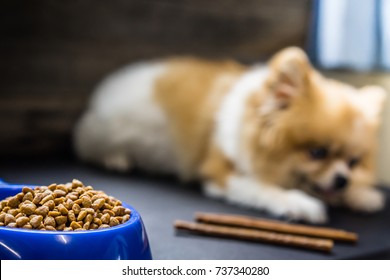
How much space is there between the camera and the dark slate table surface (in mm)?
1143

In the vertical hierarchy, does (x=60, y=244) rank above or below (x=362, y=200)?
above

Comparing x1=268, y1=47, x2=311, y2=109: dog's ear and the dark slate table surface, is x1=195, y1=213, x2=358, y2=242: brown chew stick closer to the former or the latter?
the dark slate table surface

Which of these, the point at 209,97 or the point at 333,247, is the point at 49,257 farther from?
the point at 209,97

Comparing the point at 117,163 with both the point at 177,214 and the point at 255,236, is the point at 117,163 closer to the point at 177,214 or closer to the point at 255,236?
the point at 177,214

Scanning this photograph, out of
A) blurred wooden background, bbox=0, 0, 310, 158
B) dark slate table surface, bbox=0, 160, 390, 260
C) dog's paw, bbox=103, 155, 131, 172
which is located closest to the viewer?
dark slate table surface, bbox=0, 160, 390, 260

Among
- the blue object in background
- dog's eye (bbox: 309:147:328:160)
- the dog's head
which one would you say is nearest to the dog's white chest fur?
the dog's head

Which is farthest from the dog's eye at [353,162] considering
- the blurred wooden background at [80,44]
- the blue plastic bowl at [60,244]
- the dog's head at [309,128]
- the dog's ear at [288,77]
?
the blue plastic bowl at [60,244]

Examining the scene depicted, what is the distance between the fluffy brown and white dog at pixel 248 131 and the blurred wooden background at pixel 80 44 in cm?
10

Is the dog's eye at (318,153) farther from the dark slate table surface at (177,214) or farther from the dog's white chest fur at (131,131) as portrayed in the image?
the dog's white chest fur at (131,131)

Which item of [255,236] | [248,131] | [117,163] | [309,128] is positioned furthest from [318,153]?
[117,163]

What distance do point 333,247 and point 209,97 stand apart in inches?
33.2

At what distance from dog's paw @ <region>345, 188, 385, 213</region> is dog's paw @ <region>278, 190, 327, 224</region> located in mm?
205

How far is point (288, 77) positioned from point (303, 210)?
41 cm

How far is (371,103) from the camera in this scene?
1.75 meters
